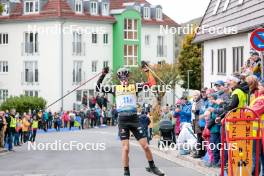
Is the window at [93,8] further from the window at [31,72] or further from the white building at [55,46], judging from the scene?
the window at [31,72]

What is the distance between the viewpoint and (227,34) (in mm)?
29391

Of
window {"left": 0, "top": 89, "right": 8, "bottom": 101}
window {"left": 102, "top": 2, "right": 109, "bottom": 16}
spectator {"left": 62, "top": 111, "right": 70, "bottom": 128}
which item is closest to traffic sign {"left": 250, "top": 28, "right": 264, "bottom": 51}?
spectator {"left": 62, "top": 111, "right": 70, "bottom": 128}

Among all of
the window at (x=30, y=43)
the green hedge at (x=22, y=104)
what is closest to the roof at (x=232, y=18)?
the green hedge at (x=22, y=104)

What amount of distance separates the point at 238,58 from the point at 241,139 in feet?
57.7

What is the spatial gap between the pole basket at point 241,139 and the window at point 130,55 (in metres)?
Result: 58.6

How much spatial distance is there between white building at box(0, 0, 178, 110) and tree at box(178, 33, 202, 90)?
25.6 ft

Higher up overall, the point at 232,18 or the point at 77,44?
the point at 77,44

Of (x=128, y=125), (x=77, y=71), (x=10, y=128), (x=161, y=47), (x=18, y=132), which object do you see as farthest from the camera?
(x=161, y=47)

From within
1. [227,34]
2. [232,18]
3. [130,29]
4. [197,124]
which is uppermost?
[130,29]

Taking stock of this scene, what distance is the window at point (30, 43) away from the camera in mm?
63906

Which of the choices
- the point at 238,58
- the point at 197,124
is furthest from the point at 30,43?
the point at 197,124

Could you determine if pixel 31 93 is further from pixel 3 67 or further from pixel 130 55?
pixel 130 55

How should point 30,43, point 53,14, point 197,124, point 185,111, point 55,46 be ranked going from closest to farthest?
point 197,124 < point 185,111 < point 53,14 < point 55,46 < point 30,43

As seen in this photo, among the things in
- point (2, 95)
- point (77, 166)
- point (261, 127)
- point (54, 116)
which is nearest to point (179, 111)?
point (77, 166)
